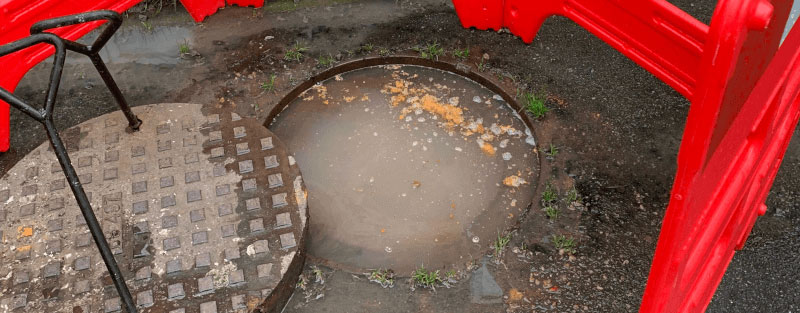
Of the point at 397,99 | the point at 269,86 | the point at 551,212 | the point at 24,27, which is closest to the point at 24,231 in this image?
the point at 24,27

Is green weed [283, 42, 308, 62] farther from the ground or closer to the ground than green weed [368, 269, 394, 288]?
farther from the ground

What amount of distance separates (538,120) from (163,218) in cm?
206

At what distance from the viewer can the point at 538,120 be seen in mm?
3695

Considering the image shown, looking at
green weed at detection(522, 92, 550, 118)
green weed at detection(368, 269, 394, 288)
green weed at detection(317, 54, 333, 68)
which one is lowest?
green weed at detection(368, 269, 394, 288)

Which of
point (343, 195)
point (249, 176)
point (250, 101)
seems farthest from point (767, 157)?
point (250, 101)

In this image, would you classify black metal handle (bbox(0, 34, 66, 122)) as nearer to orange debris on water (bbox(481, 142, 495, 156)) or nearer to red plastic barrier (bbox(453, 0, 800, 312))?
red plastic barrier (bbox(453, 0, 800, 312))

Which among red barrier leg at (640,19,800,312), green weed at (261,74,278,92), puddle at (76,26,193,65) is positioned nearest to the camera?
red barrier leg at (640,19,800,312)

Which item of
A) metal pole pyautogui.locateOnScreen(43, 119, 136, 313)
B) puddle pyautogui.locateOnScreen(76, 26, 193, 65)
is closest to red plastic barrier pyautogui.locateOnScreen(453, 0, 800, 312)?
metal pole pyautogui.locateOnScreen(43, 119, 136, 313)

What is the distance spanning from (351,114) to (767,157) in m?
2.19

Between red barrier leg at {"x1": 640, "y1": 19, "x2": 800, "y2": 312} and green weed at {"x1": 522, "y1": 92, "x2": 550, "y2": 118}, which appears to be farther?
green weed at {"x1": 522, "y1": 92, "x2": 550, "y2": 118}

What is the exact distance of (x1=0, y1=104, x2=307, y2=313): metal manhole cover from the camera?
2.87m

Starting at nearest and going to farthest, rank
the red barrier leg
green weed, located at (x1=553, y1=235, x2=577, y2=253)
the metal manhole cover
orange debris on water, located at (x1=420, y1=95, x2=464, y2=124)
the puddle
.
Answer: the red barrier leg, the metal manhole cover, green weed, located at (x1=553, y1=235, x2=577, y2=253), orange debris on water, located at (x1=420, y1=95, x2=464, y2=124), the puddle

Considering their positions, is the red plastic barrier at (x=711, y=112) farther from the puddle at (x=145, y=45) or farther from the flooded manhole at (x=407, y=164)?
the puddle at (x=145, y=45)

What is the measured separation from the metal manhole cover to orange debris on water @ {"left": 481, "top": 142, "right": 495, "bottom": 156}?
107 cm
